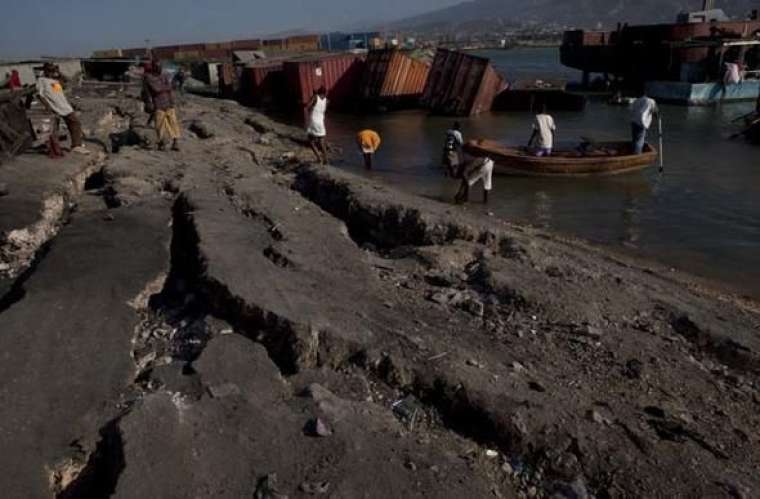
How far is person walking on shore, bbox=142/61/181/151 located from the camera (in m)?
10.3

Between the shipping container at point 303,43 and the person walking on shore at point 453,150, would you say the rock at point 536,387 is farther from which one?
the shipping container at point 303,43

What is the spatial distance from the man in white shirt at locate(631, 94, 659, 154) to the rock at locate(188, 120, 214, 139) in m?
9.55

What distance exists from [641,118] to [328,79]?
1720 cm

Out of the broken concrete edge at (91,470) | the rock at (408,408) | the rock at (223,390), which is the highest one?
the rock at (223,390)

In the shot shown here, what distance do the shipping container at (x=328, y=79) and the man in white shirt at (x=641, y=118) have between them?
52.6ft

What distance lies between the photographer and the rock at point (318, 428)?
10.5ft

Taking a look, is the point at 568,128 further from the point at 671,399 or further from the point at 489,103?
the point at 671,399

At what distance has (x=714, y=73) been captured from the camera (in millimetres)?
29109

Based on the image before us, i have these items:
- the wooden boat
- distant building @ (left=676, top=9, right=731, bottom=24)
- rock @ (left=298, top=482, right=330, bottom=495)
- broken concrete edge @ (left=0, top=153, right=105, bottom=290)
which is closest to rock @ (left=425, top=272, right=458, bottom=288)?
rock @ (left=298, top=482, right=330, bottom=495)

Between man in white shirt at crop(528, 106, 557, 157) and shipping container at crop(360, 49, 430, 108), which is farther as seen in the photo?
shipping container at crop(360, 49, 430, 108)

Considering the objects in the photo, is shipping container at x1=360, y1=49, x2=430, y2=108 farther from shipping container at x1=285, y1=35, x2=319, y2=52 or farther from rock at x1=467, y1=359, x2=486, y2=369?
shipping container at x1=285, y1=35, x2=319, y2=52

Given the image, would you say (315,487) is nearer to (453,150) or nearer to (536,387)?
(536,387)

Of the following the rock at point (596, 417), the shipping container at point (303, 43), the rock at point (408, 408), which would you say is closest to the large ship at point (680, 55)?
the shipping container at point (303, 43)

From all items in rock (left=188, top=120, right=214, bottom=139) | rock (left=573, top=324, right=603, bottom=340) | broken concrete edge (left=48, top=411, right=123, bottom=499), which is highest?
rock (left=188, top=120, right=214, bottom=139)
